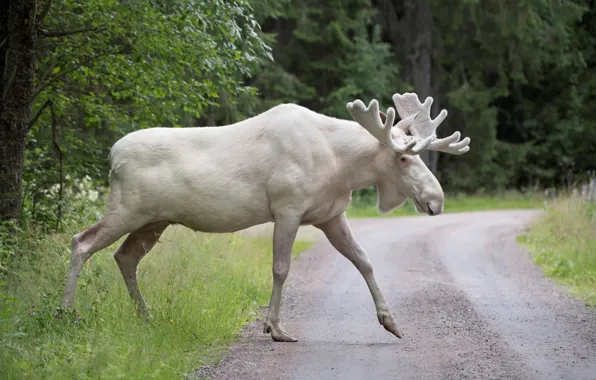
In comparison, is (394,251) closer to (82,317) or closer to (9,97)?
(9,97)

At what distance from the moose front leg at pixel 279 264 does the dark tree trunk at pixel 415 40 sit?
2325 centimetres

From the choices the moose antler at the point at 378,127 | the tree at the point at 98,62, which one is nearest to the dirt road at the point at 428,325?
the moose antler at the point at 378,127

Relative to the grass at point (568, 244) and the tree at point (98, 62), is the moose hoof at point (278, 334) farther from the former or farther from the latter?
the grass at point (568, 244)

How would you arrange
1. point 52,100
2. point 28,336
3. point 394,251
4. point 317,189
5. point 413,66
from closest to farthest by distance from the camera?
point 28,336, point 317,189, point 52,100, point 394,251, point 413,66

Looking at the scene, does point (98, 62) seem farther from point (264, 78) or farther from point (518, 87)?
point (518, 87)

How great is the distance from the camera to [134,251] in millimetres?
8523

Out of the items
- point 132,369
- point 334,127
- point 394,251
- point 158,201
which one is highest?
point 334,127

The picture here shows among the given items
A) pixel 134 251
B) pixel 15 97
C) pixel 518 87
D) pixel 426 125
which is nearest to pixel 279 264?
pixel 134 251

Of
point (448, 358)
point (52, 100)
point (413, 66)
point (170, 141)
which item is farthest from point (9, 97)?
point (413, 66)

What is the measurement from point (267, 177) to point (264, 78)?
2028cm

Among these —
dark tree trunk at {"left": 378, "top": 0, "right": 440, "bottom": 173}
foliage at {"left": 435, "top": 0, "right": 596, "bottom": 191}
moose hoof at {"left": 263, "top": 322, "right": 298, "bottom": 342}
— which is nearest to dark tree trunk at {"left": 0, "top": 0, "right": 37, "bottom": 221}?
moose hoof at {"left": 263, "top": 322, "right": 298, "bottom": 342}

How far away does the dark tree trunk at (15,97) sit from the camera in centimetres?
956

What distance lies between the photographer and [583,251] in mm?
13227

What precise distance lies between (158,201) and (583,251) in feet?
→ 24.9
